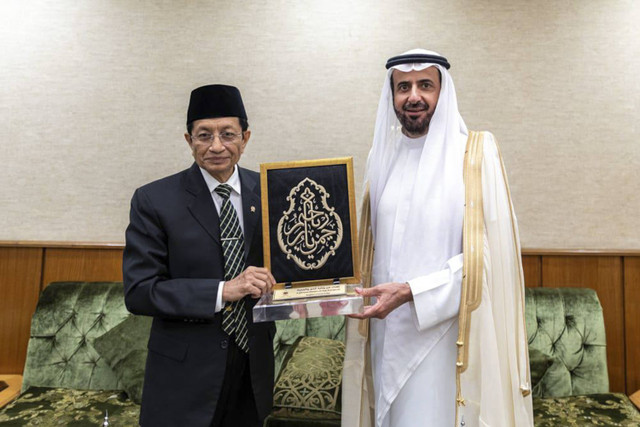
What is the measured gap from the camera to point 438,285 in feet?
5.13

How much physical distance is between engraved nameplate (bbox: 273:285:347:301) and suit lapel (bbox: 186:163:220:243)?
27 centimetres

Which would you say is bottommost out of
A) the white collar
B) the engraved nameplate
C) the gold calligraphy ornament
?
the engraved nameplate

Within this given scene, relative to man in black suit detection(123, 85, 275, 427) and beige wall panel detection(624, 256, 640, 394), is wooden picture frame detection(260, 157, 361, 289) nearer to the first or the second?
man in black suit detection(123, 85, 275, 427)

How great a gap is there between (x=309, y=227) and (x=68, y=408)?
5.45ft

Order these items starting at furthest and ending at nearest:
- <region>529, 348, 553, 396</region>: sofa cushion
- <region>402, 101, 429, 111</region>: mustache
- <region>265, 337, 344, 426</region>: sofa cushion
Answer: <region>529, 348, 553, 396</region>: sofa cushion, <region>265, 337, 344, 426</region>: sofa cushion, <region>402, 101, 429, 111</region>: mustache

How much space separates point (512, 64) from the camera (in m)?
3.04

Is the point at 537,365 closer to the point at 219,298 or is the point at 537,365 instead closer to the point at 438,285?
the point at 438,285

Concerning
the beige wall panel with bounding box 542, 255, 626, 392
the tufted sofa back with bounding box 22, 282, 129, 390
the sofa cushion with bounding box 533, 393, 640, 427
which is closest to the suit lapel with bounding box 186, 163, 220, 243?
the tufted sofa back with bounding box 22, 282, 129, 390

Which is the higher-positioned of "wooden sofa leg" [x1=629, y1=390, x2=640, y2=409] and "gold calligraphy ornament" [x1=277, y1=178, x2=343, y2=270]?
"gold calligraphy ornament" [x1=277, y1=178, x2=343, y2=270]

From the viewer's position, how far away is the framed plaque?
5.22ft

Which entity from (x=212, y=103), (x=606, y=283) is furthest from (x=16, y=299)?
(x=606, y=283)

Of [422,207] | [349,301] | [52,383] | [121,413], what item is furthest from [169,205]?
[52,383]

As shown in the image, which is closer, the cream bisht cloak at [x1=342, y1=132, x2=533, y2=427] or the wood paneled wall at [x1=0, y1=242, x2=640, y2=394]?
the cream bisht cloak at [x1=342, y1=132, x2=533, y2=427]

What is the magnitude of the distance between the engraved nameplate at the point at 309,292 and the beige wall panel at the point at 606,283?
6.24 ft
